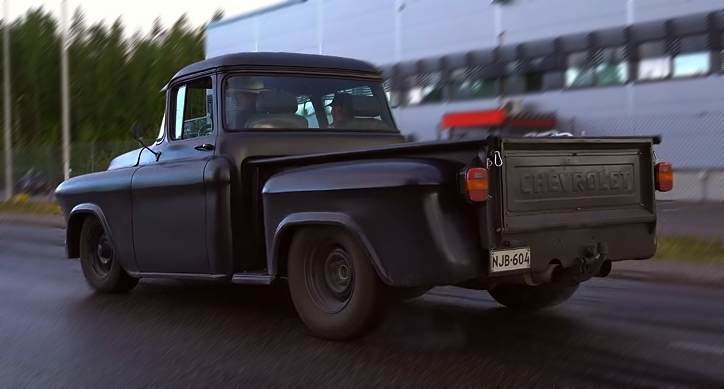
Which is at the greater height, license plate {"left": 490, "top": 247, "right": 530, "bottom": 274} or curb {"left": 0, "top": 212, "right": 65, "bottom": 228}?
curb {"left": 0, "top": 212, "right": 65, "bottom": 228}

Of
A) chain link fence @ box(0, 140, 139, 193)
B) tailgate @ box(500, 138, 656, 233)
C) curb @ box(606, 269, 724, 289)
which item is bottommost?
curb @ box(606, 269, 724, 289)

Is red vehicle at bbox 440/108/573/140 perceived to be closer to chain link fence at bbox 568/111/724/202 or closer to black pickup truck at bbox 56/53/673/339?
chain link fence at bbox 568/111/724/202

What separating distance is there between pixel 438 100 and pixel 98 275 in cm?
2199

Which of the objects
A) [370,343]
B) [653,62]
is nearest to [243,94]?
[370,343]

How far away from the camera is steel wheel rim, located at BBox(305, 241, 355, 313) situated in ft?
18.4

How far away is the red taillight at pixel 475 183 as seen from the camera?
4781 mm

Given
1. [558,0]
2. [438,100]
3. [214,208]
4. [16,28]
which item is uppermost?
[16,28]

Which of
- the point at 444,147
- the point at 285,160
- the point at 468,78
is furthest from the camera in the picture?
the point at 468,78

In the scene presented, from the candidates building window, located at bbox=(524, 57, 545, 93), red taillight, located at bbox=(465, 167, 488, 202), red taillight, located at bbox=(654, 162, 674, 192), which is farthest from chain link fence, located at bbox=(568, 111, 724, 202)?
red taillight, located at bbox=(465, 167, 488, 202)

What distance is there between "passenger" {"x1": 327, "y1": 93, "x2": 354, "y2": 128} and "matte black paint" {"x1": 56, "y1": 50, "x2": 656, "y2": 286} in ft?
0.49

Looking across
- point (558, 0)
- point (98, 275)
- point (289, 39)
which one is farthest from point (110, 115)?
point (98, 275)

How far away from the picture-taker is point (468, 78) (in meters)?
28.6

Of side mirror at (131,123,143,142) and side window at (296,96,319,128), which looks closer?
side window at (296,96,319,128)

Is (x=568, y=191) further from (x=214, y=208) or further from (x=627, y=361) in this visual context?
(x=214, y=208)
